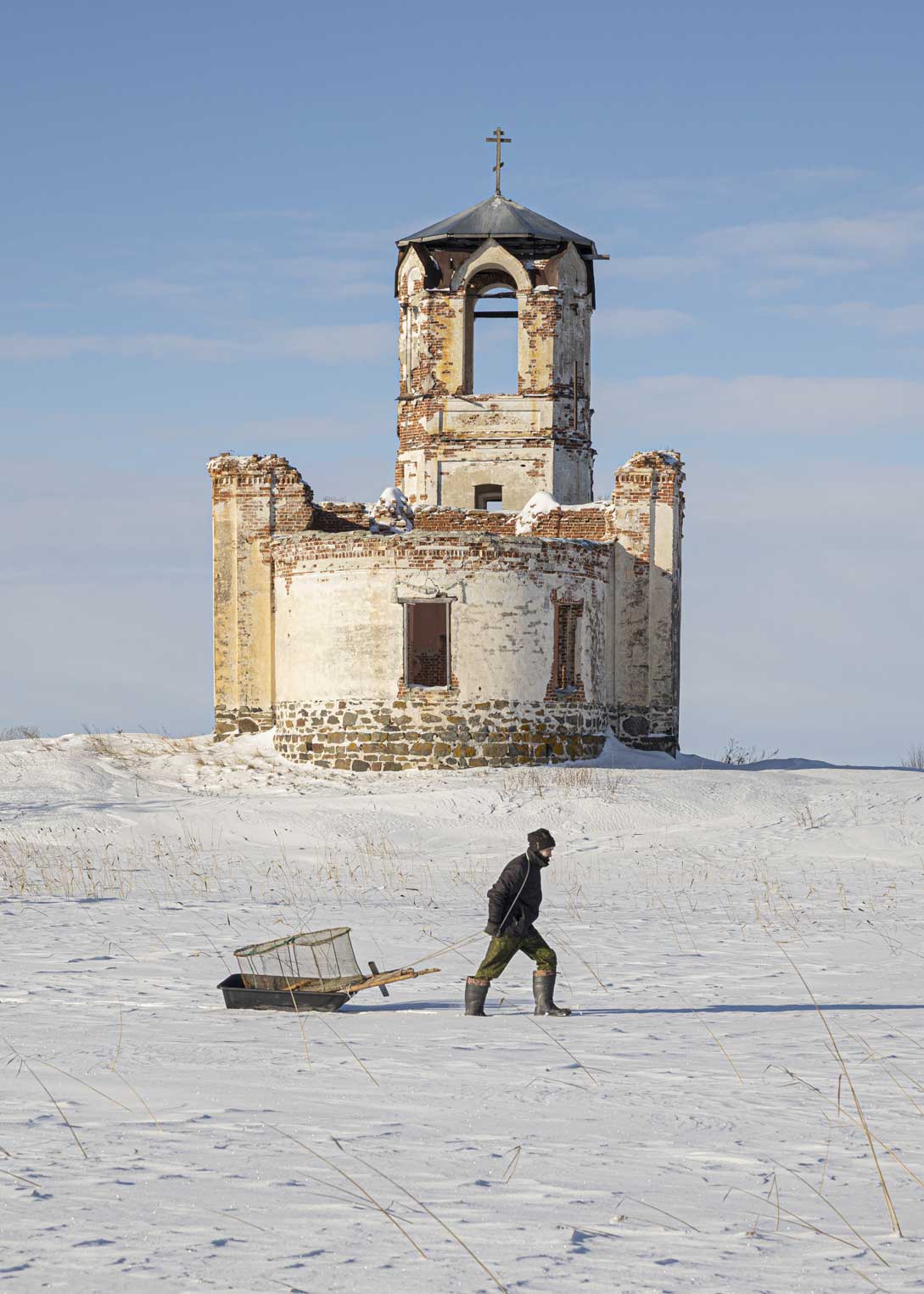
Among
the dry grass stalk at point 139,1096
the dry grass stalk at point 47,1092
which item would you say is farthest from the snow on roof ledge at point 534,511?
the dry grass stalk at point 139,1096

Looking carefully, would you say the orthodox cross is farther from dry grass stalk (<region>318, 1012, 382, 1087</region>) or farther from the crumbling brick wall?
dry grass stalk (<region>318, 1012, 382, 1087</region>)

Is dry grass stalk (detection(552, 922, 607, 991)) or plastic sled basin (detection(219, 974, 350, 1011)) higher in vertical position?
plastic sled basin (detection(219, 974, 350, 1011))

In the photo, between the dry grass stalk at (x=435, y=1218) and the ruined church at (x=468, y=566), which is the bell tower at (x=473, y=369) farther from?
the dry grass stalk at (x=435, y=1218)

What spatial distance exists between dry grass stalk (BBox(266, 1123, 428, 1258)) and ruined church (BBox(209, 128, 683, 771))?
18.4m

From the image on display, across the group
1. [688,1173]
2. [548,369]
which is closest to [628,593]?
[548,369]

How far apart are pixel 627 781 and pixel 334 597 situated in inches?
227

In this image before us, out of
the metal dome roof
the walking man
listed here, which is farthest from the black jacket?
the metal dome roof

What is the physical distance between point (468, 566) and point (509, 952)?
15571 millimetres

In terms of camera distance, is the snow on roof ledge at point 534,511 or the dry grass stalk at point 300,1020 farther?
the snow on roof ledge at point 534,511

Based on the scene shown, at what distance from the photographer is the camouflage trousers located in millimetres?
10305

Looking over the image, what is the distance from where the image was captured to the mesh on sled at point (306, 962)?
34.7 feet

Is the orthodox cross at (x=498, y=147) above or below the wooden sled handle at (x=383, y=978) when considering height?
above

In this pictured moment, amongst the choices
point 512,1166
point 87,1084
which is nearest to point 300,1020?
point 87,1084

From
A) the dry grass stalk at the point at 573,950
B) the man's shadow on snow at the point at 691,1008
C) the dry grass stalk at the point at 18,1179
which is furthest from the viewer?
the dry grass stalk at the point at 573,950
